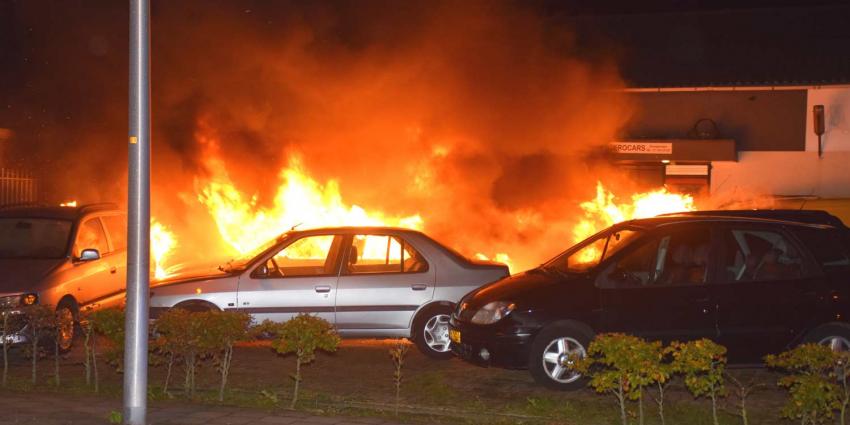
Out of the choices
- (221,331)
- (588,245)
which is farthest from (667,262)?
(221,331)

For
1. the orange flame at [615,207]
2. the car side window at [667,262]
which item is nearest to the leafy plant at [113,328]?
the car side window at [667,262]

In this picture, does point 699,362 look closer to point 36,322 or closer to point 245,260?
point 245,260

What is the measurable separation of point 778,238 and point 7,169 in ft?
43.8

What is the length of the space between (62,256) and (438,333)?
465 centimetres

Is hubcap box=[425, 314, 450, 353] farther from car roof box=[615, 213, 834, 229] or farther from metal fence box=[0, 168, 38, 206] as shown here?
metal fence box=[0, 168, 38, 206]

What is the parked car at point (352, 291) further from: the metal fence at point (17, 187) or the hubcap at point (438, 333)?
the metal fence at point (17, 187)

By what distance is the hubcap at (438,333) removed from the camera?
1056cm

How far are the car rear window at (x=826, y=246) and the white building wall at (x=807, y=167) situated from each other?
7.62 m

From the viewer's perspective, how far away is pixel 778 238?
9.37m

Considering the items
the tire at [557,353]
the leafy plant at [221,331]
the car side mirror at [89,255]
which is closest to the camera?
the leafy plant at [221,331]

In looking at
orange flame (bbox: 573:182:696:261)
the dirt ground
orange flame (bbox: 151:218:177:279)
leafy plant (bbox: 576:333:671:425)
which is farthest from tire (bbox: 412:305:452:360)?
orange flame (bbox: 151:218:177:279)

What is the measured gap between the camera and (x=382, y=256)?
35.6 feet

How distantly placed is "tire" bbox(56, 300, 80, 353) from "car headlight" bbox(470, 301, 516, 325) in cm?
401

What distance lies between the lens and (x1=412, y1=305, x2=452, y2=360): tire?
1055 centimetres
